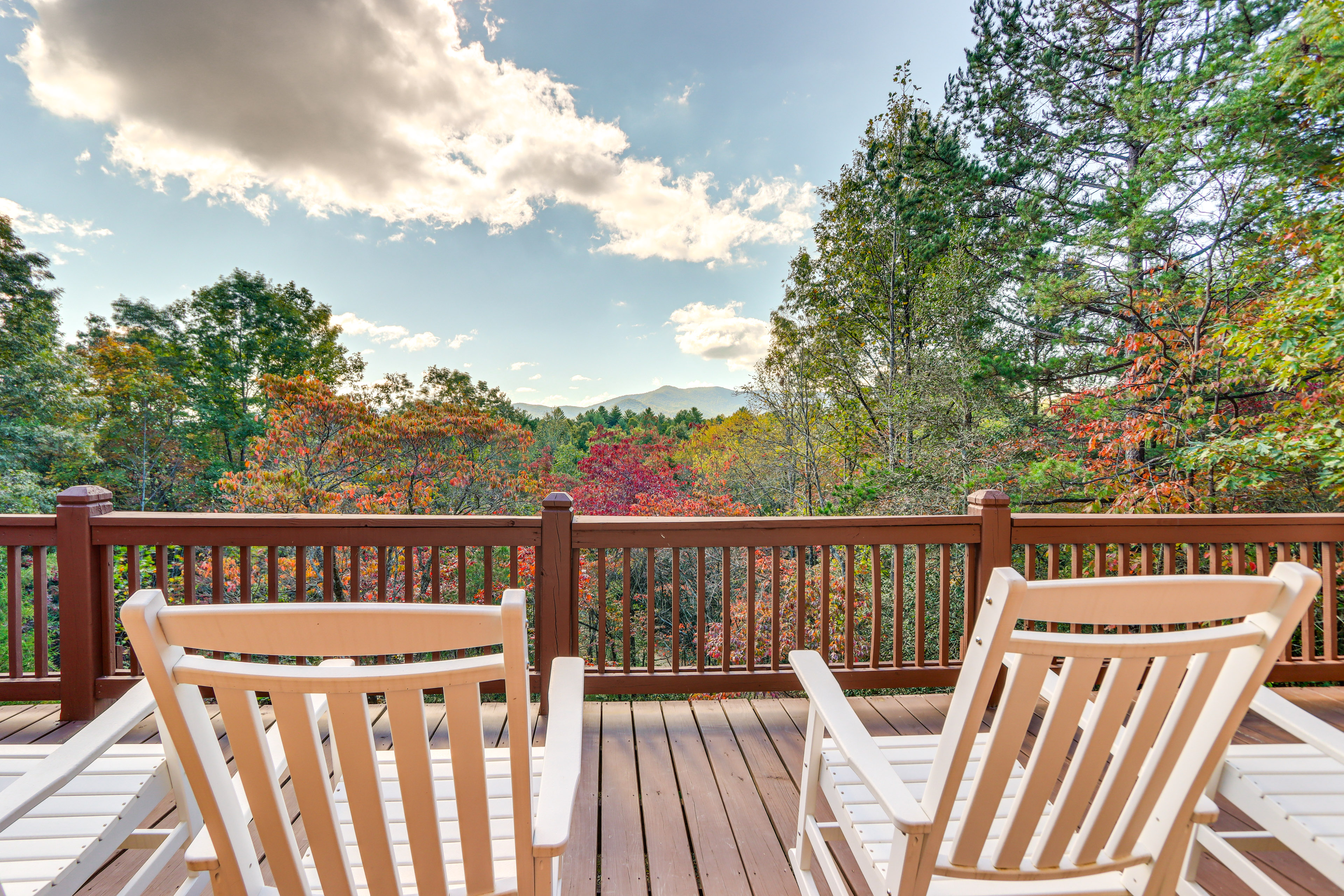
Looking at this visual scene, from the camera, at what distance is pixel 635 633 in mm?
11602

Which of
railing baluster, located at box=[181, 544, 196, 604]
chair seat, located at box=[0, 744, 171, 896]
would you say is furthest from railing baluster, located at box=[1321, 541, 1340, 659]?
railing baluster, located at box=[181, 544, 196, 604]

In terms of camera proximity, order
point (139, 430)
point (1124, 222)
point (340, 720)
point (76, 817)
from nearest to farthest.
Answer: point (340, 720) < point (76, 817) < point (1124, 222) < point (139, 430)

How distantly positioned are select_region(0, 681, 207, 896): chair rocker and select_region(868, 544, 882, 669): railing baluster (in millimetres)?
2373

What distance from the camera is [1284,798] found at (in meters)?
1.12

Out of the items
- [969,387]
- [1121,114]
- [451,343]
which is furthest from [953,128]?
[451,343]

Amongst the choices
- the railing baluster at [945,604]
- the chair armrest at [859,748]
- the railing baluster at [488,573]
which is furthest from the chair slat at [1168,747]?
the railing baluster at [488,573]

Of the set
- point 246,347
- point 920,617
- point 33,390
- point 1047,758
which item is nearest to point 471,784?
point 1047,758

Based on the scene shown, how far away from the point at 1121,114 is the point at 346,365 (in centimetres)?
1590

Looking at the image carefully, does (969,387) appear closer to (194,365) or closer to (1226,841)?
(1226,841)

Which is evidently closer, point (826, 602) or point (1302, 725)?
point (1302, 725)

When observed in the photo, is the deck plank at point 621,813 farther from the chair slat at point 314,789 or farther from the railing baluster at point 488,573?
the chair slat at point 314,789

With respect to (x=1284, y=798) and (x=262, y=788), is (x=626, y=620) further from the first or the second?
(x=1284, y=798)

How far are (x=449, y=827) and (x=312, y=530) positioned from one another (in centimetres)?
172

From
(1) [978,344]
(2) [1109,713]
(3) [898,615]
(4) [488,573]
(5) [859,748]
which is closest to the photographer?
(2) [1109,713]
